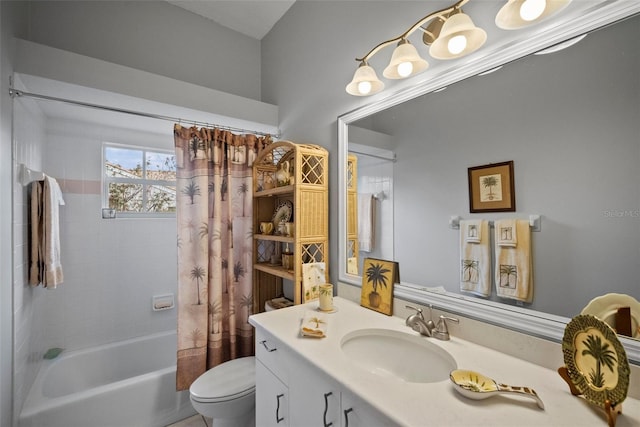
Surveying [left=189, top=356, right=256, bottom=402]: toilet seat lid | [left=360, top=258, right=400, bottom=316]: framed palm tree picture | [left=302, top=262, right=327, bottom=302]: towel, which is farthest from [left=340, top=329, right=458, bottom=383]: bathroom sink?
[left=189, top=356, right=256, bottom=402]: toilet seat lid

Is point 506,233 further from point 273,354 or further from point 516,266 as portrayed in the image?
point 273,354

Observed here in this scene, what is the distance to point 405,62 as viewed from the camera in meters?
1.18

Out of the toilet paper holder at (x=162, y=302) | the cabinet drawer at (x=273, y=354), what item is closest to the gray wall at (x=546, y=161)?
the cabinet drawer at (x=273, y=354)

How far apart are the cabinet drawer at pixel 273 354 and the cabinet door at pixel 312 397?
0.05 meters

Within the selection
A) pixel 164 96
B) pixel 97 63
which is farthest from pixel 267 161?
pixel 97 63

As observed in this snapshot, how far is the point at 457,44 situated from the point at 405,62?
215 mm

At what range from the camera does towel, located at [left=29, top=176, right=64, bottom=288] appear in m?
1.85

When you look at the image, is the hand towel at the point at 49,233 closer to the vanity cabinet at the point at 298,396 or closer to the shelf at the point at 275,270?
the shelf at the point at 275,270

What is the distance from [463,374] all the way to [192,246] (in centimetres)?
175

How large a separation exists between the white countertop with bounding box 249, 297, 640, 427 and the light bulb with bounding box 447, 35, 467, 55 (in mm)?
1039

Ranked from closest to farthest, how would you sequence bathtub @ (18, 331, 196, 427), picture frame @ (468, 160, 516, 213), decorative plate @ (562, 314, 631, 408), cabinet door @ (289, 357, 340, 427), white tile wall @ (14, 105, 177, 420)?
decorative plate @ (562, 314, 631, 408)
cabinet door @ (289, 357, 340, 427)
picture frame @ (468, 160, 516, 213)
bathtub @ (18, 331, 196, 427)
white tile wall @ (14, 105, 177, 420)

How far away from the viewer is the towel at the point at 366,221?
1496 millimetres

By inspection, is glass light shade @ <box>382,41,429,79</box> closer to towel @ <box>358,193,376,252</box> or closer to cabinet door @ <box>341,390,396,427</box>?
towel @ <box>358,193,376,252</box>

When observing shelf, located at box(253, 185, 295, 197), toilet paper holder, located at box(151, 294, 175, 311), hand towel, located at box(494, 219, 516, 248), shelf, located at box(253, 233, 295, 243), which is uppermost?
shelf, located at box(253, 185, 295, 197)
